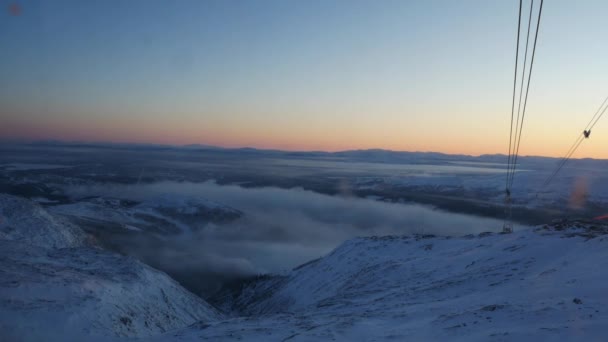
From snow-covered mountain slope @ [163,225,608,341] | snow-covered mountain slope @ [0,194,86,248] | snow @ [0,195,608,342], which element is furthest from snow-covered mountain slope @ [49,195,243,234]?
snow-covered mountain slope @ [163,225,608,341]

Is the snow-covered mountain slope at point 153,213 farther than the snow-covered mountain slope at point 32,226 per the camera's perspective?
Yes

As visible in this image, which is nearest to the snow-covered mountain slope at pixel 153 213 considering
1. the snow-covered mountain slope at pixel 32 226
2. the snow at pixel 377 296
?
the snow-covered mountain slope at pixel 32 226

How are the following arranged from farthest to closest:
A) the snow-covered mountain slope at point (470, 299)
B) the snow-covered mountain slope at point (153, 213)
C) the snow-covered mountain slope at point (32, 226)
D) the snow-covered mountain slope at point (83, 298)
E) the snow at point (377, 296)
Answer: the snow-covered mountain slope at point (153, 213) → the snow-covered mountain slope at point (32, 226) → the snow-covered mountain slope at point (83, 298) → the snow at point (377, 296) → the snow-covered mountain slope at point (470, 299)

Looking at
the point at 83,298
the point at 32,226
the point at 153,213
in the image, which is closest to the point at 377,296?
the point at 83,298

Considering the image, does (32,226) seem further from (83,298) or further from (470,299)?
(470,299)

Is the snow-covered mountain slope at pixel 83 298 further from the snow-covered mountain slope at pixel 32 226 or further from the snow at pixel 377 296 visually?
the snow-covered mountain slope at pixel 32 226

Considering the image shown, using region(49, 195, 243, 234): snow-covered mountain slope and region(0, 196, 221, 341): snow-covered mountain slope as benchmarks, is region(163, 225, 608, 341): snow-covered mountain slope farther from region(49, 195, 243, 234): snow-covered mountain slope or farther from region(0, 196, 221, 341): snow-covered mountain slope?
region(49, 195, 243, 234): snow-covered mountain slope
